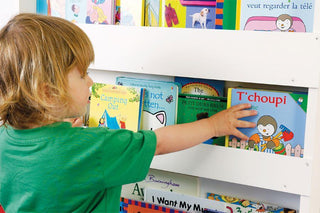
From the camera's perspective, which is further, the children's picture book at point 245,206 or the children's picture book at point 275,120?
the children's picture book at point 245,206

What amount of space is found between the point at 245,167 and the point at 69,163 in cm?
42

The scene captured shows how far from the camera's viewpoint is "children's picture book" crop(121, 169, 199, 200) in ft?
4.03

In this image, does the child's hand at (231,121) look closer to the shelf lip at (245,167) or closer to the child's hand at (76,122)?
the shelf lip at (245,167)

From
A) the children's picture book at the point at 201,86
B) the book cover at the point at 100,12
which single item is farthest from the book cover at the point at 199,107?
the book cover at the point at 100,12

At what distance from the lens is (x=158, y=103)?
118 centimetres

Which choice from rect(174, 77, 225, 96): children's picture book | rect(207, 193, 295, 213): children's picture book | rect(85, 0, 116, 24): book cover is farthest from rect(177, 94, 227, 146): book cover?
rect(85, 0, 116, 24): book cover

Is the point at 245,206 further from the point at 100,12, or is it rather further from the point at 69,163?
the point at 100,12

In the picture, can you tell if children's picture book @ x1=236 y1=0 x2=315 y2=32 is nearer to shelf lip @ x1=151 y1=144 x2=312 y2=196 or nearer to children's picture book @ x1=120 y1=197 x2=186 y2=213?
shelf lip @ x1=151 y1=144 x2=312 y2=196

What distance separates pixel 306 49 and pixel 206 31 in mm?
239

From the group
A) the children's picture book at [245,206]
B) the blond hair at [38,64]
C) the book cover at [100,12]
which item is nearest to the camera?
the blond hair at [38,64]

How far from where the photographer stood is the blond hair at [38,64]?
88 centimetres

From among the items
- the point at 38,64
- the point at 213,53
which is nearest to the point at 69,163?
the point at 38,64

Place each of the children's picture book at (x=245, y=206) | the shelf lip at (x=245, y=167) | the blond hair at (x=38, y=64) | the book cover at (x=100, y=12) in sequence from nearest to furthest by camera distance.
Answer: the blond hair at (x=38, y=64), the shelf lip at (x=245, y=167), the children's picture book at (x=245, y=206), the book cover at (x=100, y=12)

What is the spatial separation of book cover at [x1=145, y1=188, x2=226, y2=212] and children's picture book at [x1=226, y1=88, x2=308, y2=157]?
0.20 meters
